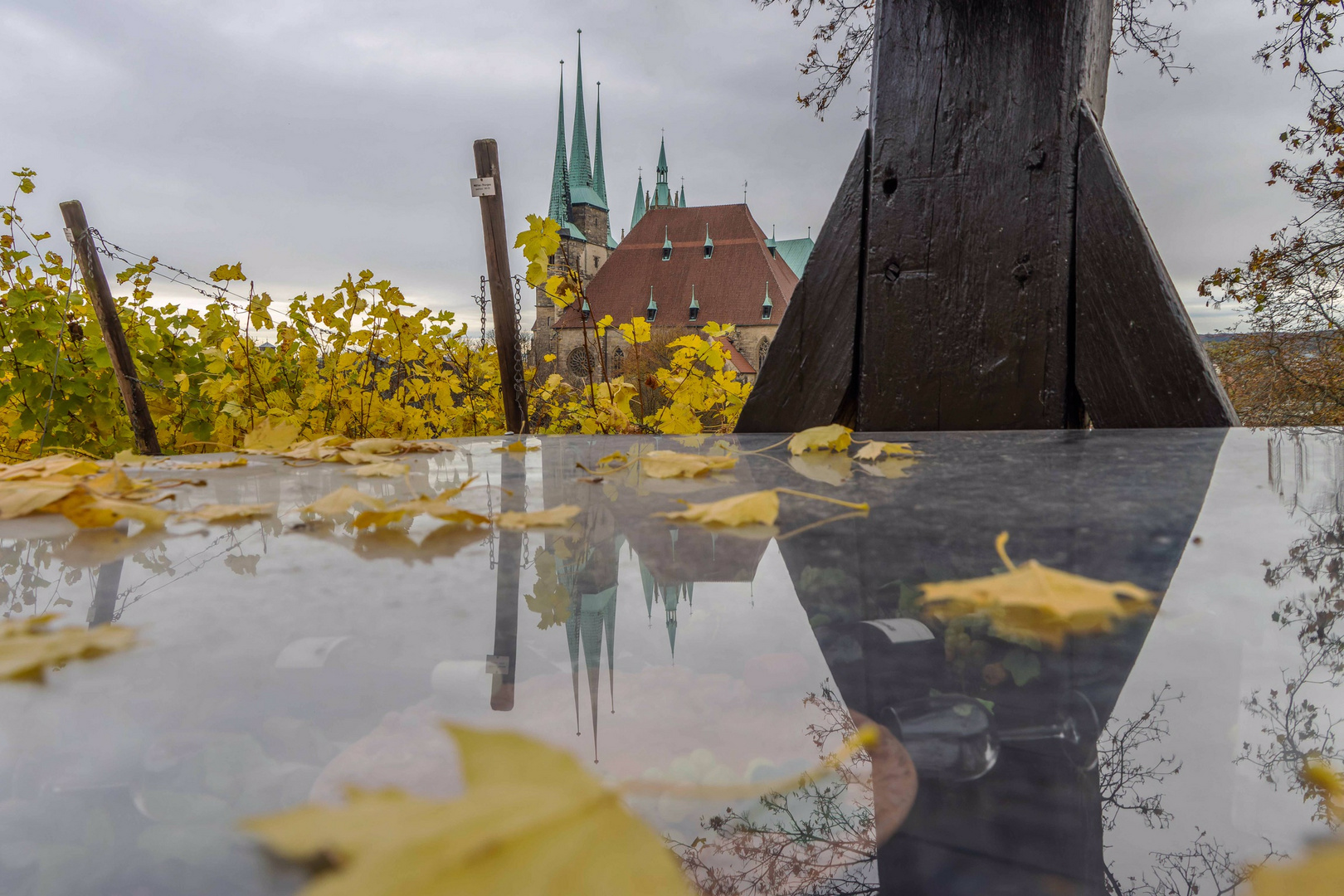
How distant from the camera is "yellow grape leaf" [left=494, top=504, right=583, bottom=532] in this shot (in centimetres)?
78

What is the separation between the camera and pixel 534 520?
78 centimetres

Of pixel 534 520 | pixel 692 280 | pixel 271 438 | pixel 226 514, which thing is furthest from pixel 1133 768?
pixel 692 280

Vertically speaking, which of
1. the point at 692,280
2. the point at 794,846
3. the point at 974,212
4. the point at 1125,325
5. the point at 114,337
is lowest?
the point at 794,846

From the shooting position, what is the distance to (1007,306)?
197 cm

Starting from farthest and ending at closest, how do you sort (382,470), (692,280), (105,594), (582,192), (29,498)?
(582,192)
(692,280)
(382,470)
(29,498)
(105,594)

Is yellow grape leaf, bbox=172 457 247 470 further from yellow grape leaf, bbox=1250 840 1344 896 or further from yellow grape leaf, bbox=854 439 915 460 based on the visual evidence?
yellow grape leaf, bbox=1250 840 1344 896

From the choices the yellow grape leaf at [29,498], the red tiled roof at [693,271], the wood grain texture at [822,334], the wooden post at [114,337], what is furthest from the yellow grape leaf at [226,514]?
the red tiled roof at [693,271]

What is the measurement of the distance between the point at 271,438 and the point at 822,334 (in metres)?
1.46

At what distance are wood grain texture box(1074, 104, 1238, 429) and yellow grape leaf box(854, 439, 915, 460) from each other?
838 mm

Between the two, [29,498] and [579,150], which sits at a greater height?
[579,150]

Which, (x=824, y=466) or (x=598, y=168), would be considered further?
(x=598, y=168)

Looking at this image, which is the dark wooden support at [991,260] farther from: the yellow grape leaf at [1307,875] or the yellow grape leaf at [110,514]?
the yellow grape leaf at [1307,875]

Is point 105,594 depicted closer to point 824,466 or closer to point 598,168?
point 824,466

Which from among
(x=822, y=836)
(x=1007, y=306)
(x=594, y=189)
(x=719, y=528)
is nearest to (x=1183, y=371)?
(x=1007, y=306)
